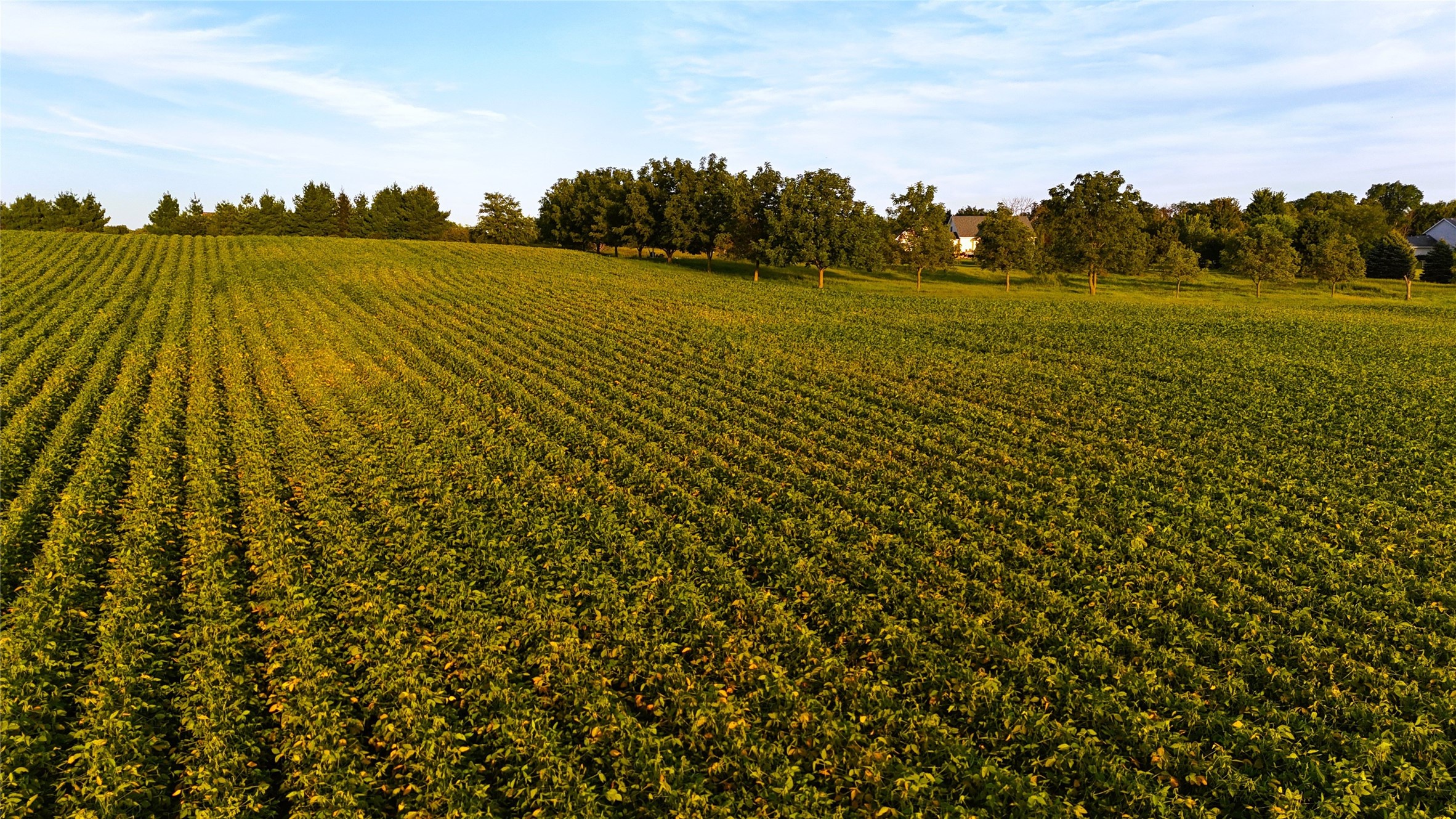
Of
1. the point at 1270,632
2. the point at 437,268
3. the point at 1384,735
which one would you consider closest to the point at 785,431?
the point at 1270,632

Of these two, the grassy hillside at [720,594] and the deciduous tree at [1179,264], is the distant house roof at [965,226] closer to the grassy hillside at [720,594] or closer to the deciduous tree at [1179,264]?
the deciduous tree at [1179,264]

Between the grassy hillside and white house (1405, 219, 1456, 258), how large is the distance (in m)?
116

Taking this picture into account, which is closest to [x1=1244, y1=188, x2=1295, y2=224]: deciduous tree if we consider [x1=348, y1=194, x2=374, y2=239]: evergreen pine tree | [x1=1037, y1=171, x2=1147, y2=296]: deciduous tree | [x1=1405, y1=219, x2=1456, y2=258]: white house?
[x1=1405, y1=219, x2=1456, y2=258]: white house

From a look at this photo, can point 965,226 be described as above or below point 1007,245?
above

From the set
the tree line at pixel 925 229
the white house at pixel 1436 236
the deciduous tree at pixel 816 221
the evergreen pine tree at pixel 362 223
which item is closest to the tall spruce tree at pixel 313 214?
the evergreen pine tree at pixel 362 223

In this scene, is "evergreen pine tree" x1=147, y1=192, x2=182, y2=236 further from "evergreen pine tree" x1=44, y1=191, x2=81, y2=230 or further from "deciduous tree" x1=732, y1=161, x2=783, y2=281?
"deciduous tree" x1=732, y1=161, x2=783, y2=281

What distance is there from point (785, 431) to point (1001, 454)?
559 cm

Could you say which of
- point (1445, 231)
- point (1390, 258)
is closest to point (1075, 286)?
point (1390, 258)

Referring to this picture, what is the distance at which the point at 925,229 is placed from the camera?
225 feet

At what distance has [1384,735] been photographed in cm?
814

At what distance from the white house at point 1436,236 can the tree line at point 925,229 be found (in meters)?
18.7

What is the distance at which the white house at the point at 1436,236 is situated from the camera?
107 meters

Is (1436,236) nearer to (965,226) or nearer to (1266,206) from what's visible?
(1266,206)

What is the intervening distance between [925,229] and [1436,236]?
97.7 metres
